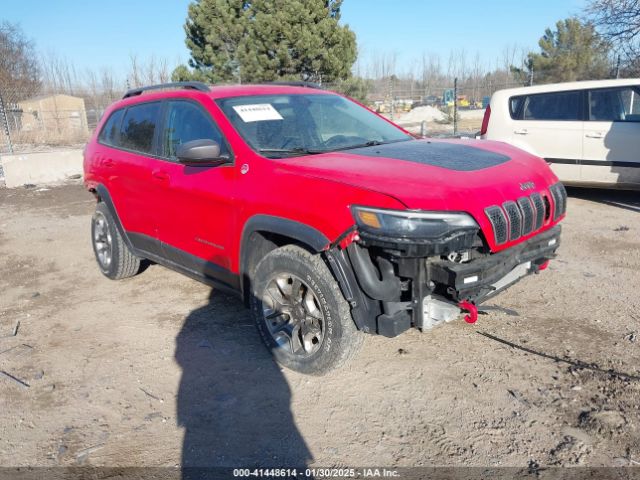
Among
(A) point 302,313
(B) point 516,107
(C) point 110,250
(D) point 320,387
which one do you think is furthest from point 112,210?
(B) point 516,107

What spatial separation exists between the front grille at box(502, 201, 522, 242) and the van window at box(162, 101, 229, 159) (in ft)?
6.10

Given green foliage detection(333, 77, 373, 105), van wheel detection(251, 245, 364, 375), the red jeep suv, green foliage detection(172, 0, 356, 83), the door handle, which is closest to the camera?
the red jeep suv

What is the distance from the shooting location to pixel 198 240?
13.2 ft

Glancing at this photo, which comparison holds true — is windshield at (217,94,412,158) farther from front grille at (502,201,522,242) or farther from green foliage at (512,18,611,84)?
green foliage at (512,18,611,84)

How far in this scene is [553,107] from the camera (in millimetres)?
→ 8109

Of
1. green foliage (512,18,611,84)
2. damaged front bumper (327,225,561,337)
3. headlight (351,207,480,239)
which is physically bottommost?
damaged front bumper (327,225,561,337)

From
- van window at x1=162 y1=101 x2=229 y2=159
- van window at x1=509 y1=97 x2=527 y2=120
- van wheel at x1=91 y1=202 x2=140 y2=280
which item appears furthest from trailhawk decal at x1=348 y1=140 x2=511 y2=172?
van window at x1=509 y1=97 x2=527 y2=120

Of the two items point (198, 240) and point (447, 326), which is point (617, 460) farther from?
point (198, 240)

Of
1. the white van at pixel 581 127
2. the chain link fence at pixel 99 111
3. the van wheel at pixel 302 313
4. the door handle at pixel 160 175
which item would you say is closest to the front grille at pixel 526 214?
the van wheel at pixel 302 313

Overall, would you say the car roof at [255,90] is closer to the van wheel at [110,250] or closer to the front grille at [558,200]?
the van wheel at [110,250]

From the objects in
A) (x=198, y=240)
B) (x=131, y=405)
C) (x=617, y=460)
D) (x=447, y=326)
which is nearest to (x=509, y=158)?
(x=447, y=326)

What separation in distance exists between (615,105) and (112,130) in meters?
6.70

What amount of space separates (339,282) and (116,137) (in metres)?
3.22

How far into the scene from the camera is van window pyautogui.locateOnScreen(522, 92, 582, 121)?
25.9 feet
